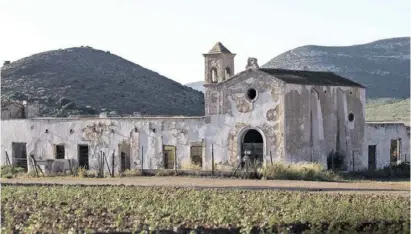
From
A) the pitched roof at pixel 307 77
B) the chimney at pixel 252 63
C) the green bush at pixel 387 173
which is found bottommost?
the green bush at pixel 387 173

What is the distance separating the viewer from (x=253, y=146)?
36062 mm

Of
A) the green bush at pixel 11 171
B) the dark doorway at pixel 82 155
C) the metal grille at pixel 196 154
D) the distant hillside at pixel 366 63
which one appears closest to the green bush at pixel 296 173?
the metal grille at pixel 196 154

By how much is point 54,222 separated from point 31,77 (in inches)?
2255

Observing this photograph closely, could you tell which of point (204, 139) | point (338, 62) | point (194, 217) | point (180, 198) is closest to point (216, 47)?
point (204, 139)

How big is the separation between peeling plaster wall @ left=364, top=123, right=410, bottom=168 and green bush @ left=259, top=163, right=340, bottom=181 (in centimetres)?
675

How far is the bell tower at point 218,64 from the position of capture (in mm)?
39125

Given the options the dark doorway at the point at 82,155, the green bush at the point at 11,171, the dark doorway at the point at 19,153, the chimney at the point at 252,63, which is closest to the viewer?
the chimney at the point at 252,63

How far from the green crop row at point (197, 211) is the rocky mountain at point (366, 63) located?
259ft

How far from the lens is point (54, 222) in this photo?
18172 mm

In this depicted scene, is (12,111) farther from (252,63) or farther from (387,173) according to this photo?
(387,173)

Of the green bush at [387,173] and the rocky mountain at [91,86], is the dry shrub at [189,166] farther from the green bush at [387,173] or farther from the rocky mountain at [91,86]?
the rocky mountain at [91,86]

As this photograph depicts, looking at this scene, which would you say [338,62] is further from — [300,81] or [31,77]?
[300,81]

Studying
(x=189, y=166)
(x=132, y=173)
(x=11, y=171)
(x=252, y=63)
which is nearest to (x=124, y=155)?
(x=132, y=173)

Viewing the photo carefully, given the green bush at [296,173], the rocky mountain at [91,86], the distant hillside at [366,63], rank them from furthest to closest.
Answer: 1. the distant hillside at [366,63]
2. the rocky mountain at [91,86]
3. the green bush at [296,173]
